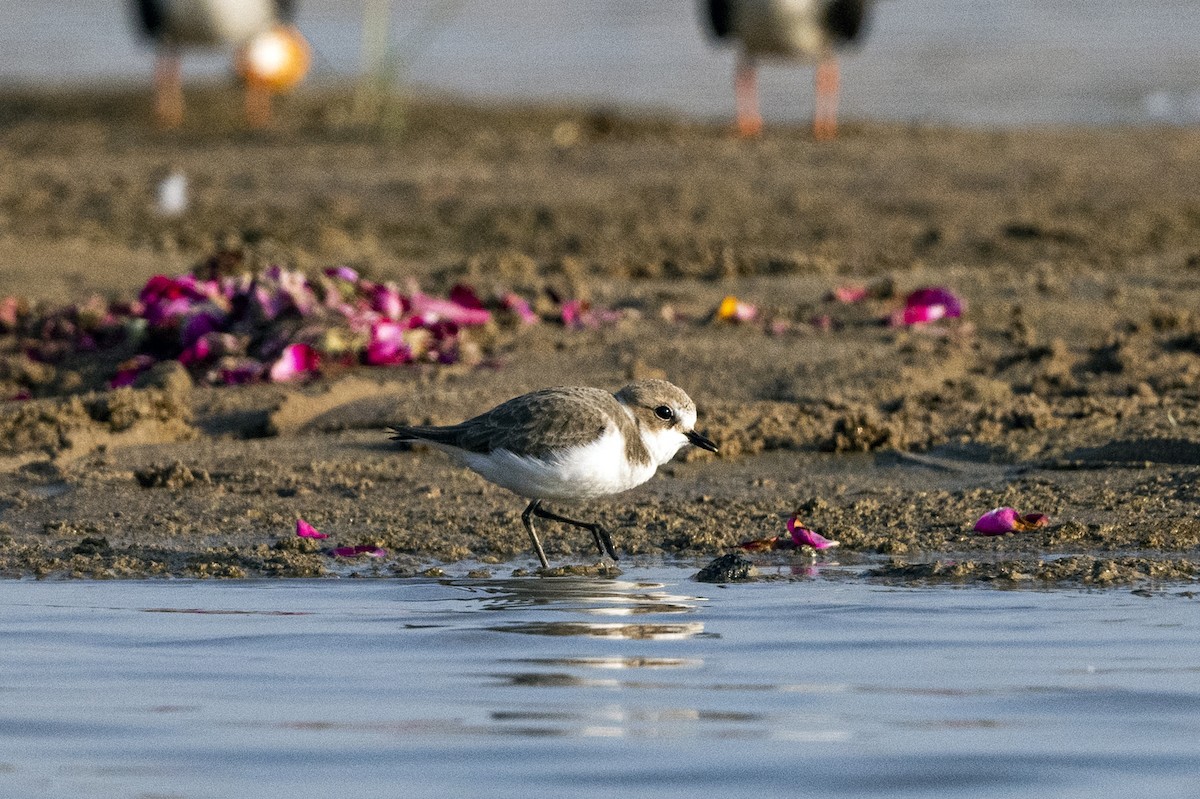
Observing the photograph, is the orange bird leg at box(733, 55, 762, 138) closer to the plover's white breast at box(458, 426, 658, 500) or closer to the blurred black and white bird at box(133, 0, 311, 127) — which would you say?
the blurred black and white bird at box(133, 0, 311, 127)

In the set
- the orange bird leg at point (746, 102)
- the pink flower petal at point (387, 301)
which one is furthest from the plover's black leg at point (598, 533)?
the orange bird leg at point (746, 102)

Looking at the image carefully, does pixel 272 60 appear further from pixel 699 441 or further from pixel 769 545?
pixel 769 545

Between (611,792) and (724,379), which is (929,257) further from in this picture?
(611,792)

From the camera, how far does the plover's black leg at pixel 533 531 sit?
20.8 ft

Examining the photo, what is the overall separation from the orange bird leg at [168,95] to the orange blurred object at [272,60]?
66cm

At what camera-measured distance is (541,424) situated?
6344mm

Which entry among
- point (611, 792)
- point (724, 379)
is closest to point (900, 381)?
point (724, 379)

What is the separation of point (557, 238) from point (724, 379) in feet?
13.7

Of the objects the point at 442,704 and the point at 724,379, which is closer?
the point at 442,704

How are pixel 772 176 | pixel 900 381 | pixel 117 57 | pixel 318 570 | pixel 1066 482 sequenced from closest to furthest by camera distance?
pixel 318 570 < pixel 1066 482 < pixel 900 381 < pixel 772 176 < pixel 117 57

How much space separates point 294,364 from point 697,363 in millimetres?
1724

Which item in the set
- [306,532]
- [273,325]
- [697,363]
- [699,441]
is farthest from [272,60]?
[699,441]

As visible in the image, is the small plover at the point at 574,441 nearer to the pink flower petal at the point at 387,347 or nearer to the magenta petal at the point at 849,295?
the pink flower petal at the point at 387,347

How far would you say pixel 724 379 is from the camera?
339 inches
